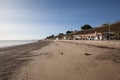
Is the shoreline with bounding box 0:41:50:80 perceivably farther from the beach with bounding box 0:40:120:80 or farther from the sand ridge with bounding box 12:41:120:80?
the sand ridge with bounding box 12:41:120:80

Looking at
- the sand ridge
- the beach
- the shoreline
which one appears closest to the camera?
the sand ridge

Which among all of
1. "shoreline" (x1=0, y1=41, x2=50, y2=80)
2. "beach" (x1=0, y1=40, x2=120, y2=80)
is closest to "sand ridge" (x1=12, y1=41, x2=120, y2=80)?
"beach" (x1=0, y1=40, x2=120, y2=80)

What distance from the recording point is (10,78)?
793 centimetres

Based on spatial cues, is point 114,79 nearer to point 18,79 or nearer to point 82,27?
point 18,79

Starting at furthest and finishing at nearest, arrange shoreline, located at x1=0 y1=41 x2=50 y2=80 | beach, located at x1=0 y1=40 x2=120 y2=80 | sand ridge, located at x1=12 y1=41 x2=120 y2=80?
1. shoreline, located at x1=0 y1=41 x2=50 y2=80
2. beach, located at x1=0 y1=40 x2=120 y2=80
3. sand ridge, located at x1=12 y1=41 x2=120 y2=80

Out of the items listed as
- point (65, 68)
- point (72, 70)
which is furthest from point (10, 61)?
point (72, 70)

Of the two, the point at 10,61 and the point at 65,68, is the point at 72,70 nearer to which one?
the point at 65,68

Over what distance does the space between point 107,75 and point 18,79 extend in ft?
15.4

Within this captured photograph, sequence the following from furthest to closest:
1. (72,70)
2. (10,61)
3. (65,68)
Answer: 1. (10,61)
2. (65,68)
3. (72,70)

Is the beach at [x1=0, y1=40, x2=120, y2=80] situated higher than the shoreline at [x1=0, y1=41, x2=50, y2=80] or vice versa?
the beach at [x1=0, y1=40, x2=120, y2=80]

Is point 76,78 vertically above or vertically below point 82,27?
below

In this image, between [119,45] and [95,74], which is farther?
[119,45]

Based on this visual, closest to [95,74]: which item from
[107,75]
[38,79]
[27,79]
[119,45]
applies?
[107,75]

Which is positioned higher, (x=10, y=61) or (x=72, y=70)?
(x=72, y=70)
